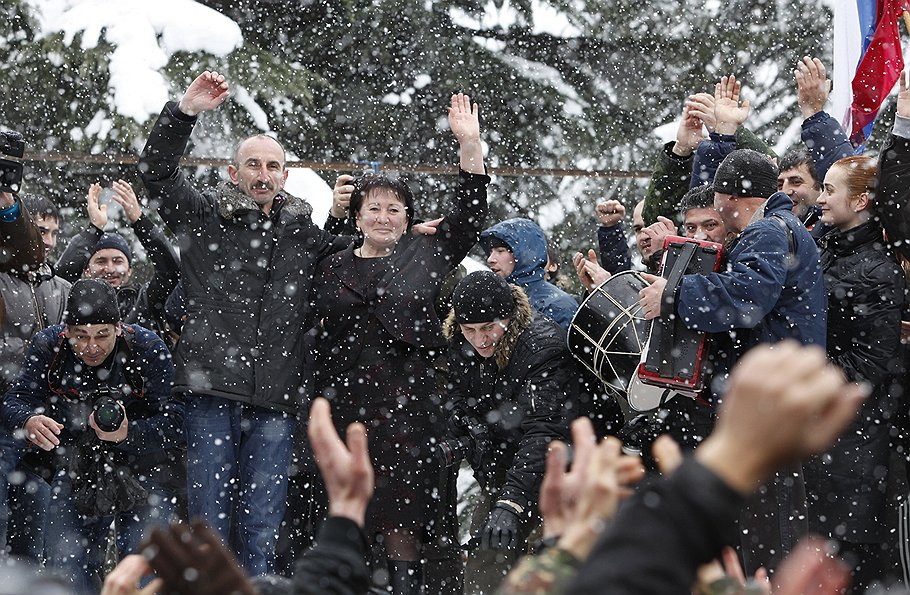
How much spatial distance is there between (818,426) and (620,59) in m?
10.7

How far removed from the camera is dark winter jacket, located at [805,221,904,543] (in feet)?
15.8

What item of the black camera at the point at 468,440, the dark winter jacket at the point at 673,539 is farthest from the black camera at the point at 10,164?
the dark winter jacket at the point at 673,539

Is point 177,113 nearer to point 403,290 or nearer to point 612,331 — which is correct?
point 403,290

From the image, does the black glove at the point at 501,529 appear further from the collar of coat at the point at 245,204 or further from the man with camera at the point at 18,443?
the man with camera at the point at 18,443

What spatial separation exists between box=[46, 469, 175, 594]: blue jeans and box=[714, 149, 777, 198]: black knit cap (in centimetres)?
321

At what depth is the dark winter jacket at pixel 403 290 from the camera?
17.1ft

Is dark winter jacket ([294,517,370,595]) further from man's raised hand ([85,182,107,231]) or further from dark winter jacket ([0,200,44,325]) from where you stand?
man's raised hand ([85,182,107,231])

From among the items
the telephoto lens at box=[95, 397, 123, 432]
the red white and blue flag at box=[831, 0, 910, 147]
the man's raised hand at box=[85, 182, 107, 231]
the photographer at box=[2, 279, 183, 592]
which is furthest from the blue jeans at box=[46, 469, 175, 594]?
the red white and blue flag at box=[831, 0, 910, 147]

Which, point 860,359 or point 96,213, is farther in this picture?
point 96,213

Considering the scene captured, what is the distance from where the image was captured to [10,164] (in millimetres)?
5535

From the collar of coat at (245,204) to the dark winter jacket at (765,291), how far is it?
1.85 meters

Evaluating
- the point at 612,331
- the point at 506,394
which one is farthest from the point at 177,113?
the point at 612,331

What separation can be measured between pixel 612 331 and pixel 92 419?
2.49 meters

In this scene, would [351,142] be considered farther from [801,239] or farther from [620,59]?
[801,239]
